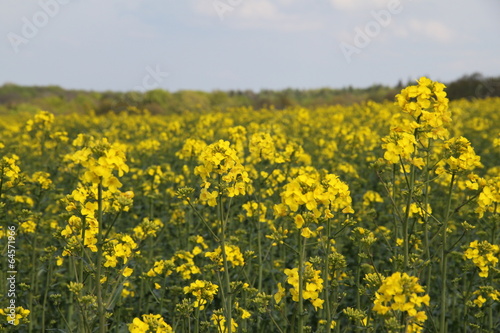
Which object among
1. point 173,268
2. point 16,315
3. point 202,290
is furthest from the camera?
point 173,268

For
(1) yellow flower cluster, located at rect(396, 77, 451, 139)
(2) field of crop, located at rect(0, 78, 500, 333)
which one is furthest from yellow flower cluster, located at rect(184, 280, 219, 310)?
(1) yellow flower cluster, located at rect(396, 77, 451, 139)

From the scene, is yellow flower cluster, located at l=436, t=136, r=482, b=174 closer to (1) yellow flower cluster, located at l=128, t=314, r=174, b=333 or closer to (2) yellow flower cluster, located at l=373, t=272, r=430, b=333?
(2) yellow flower cluster, located at l=373, t=272, r=430, b=333

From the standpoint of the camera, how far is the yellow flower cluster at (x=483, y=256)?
3377mm

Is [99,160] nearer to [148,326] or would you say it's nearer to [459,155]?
[148,326]

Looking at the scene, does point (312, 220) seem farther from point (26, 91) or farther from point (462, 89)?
point (26, 91)

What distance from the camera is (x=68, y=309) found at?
4109 millimetres

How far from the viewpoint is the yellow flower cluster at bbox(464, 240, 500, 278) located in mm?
3377

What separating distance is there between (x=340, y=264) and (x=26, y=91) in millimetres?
56481

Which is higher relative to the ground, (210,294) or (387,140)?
(387,140)

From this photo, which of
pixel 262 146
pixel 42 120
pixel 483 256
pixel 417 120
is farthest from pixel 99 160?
pixel 42 120

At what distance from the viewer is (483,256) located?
3.42 meters

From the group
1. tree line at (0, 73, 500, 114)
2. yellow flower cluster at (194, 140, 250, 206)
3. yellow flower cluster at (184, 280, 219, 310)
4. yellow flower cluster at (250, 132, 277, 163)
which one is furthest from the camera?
tree line at (0, 73, 500, 114)

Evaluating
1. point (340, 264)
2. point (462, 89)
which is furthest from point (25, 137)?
point (462, 89)

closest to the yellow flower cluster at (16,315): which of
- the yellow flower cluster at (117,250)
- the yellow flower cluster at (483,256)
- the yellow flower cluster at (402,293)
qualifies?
the yellow flower cluster at (117,250)
